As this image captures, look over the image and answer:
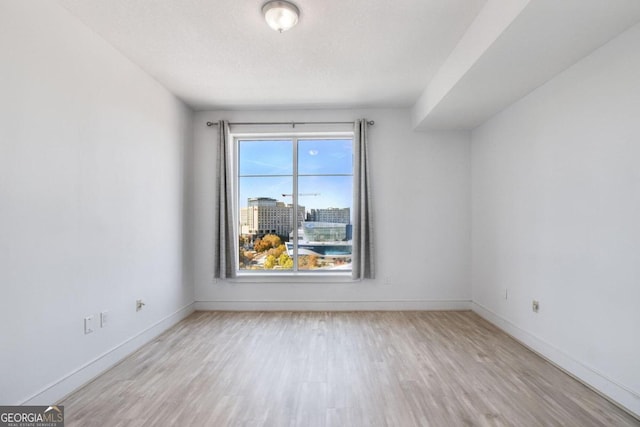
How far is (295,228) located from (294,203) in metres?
0.37

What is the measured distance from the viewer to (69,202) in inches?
92.8

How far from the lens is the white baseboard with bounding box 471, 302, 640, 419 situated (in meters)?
2.09

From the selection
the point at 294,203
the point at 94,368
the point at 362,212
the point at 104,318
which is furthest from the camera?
the point at 294,203

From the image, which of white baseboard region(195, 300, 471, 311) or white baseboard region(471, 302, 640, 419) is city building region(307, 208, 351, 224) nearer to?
white baseboard region(195, 300, 471, 311)

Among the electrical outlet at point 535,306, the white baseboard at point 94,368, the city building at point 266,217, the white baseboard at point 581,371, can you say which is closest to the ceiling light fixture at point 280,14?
the city building at point 266,217

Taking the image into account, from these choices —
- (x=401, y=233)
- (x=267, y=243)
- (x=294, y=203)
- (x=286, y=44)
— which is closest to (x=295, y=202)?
(x=294, y=203)

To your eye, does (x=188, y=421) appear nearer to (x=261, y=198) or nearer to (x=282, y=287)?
(x=282, y=287)

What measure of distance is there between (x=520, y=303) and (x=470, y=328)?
0.65 m

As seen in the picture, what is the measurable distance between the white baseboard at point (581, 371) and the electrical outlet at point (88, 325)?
12.8 ft

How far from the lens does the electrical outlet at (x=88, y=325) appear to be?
251 centimetres

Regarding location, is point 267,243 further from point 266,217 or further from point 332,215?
point 332,215

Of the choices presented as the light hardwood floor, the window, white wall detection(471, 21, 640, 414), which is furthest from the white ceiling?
the light hardwood floor

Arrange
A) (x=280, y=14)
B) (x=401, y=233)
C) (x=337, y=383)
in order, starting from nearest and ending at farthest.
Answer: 1. (x=280, y=14)
2. (x=337, y=383)
3. (x=401, y=233)

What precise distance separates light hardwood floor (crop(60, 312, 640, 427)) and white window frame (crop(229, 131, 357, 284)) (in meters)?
0.89
